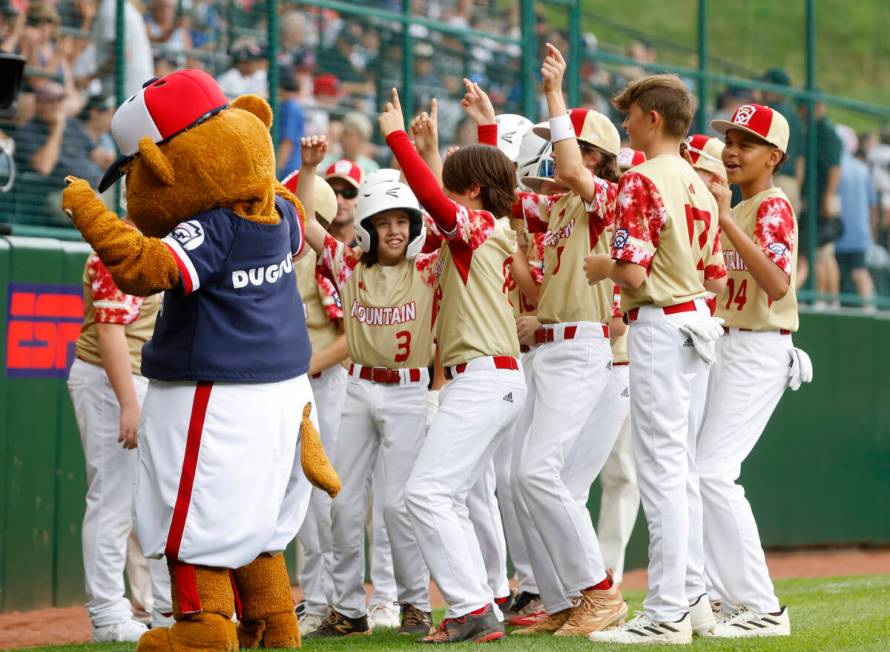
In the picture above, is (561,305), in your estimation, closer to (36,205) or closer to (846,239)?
(36,205)

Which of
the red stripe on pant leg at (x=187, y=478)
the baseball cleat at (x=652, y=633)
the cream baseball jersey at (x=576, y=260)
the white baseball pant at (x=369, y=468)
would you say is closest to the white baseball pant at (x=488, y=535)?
the white baseball pant at (x=369, y=468)

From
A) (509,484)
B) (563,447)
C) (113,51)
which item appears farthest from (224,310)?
(113,51)

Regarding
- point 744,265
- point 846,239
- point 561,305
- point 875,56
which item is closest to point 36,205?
point 561,305

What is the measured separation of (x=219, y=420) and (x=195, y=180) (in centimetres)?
79

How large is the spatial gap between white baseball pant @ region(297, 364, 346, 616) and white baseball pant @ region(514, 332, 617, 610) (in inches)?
44.6

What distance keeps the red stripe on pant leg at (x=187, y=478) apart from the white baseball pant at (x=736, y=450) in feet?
7.28

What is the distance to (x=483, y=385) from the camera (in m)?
5.41

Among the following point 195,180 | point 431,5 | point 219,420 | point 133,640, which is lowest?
point 133,640

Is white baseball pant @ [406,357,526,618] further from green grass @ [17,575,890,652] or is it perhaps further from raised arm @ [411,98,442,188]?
raised arm @ [411,98,442,188]

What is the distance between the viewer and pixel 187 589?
452 centimetres

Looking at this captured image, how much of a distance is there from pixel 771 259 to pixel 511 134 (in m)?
1.66

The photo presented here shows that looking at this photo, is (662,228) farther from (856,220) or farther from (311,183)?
(856,220)

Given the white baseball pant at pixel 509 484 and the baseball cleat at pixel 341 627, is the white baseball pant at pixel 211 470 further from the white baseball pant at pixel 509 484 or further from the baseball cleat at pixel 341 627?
the white baseball pant at pixel 509 484

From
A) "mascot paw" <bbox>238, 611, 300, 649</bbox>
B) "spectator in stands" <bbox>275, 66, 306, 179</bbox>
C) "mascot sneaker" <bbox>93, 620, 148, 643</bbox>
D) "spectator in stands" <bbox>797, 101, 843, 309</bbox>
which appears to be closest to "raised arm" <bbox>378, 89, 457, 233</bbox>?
"mascot paw" <bbox>238, 611, 300, 649</bbox>
